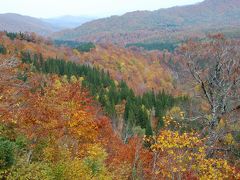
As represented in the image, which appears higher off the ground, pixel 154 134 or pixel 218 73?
pixel 218 73

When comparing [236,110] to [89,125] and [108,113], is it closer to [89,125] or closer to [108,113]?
[89,125]

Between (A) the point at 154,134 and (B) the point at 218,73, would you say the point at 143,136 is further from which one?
(B) the point at 218,73

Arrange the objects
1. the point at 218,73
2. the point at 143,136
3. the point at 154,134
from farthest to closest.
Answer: the point at 154,134 < the point at 143,136 < the point at 218,73

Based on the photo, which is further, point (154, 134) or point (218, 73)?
point (154, 134)

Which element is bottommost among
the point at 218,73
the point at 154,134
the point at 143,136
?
the point at 154,134

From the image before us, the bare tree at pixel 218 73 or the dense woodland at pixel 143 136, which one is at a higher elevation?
the bare tree at pixel 218 73

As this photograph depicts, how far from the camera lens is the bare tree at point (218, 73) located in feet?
73.4

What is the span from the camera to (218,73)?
2352 cm

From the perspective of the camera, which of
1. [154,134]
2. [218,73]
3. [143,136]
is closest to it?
[218,73]

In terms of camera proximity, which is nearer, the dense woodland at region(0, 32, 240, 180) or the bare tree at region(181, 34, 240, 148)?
the dense woodland at region(0, 32, 240, 180)

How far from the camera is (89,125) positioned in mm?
37938

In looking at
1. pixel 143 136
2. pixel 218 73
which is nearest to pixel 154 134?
pixel 143 136

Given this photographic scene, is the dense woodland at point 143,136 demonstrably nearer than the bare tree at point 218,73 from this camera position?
Yes

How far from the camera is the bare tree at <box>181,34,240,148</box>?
22.4 meters
